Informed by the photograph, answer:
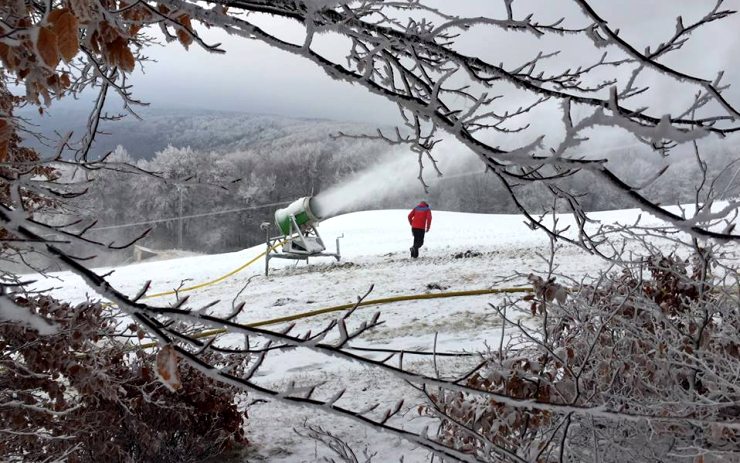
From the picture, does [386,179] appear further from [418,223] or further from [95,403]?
[95,403]

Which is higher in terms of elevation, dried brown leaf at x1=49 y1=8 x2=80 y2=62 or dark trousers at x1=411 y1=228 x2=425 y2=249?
dried brown leaf at x1=49 y1=8 x2=80 y2=62

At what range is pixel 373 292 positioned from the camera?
10.2 meters

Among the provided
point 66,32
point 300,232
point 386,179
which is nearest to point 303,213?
point 300,232

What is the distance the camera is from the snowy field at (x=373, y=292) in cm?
478

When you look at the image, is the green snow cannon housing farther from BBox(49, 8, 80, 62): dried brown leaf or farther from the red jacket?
BBox(49, 8, 80, 62): dried brown leaf

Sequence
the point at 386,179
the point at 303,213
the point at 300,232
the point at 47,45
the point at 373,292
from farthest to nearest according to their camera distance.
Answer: the point at 386,179, the point at 303,213, the point at 300,232, the point at 373,292, the point at 47,45

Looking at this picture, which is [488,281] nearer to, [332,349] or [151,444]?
[151,444]

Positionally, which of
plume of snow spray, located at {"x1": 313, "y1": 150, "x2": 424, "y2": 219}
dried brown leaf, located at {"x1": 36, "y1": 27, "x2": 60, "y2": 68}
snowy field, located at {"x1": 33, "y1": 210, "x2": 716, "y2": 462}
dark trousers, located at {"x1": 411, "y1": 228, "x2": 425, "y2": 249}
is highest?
plume of snow spray, located at {"x1": 313, "y1": 150, "x2": 424, "y2": 219}

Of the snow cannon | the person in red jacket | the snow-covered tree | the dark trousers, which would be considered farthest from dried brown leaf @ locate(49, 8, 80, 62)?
the dark trousers

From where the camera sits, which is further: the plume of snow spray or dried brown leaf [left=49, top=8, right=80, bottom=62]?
the plume of snow spray

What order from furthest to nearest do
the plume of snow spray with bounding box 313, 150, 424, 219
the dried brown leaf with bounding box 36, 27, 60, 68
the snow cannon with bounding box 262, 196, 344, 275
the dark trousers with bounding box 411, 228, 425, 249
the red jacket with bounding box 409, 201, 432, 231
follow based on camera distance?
the plume of snow spray with bounding box 313, 150, 424, 219 → the dark trousers with bounding box 411, 228, 425, 249 → the red jacket with bounding box 409, 201, 432, 231 → the snow cannon with bounding box 262, 196, 344, 275 → the dried brown leaf with bounding box 36, 27, 60, 68

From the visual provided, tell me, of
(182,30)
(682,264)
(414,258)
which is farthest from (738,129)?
(414,258)

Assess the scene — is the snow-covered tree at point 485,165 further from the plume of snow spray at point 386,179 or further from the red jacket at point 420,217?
the plume of snow spray at point 386,179

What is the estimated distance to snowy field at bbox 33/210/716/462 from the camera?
478cm
